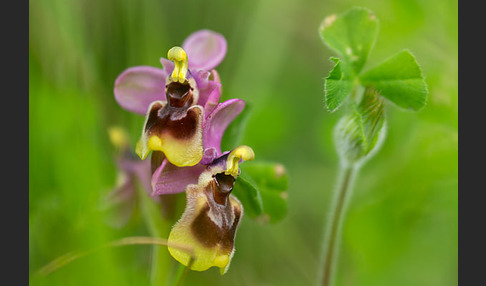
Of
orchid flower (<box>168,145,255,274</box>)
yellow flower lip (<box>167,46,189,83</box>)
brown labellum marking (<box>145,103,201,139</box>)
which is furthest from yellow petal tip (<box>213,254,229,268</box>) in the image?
yellow flower lip (<box>167,46,189,83</box>)

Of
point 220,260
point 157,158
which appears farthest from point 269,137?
point 220,260

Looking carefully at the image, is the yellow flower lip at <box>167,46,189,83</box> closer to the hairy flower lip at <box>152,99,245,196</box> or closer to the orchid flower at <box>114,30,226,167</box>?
the orchid flower at <box>114,30,226,167</box>

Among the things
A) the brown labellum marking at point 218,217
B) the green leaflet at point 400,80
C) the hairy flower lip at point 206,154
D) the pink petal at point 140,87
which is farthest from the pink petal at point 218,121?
the green leaflet at point 400,80

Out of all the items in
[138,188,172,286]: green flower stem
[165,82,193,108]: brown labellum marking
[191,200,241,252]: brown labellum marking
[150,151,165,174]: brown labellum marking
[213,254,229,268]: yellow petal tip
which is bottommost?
[138,188,172,286]: green flower stem

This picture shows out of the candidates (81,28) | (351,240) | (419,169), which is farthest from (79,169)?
(419,169)

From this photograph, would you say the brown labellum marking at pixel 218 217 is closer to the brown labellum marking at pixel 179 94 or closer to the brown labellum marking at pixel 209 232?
the brown labellum marking at pixel 209 232

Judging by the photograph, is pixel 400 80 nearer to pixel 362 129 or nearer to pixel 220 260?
pixel 362 129
